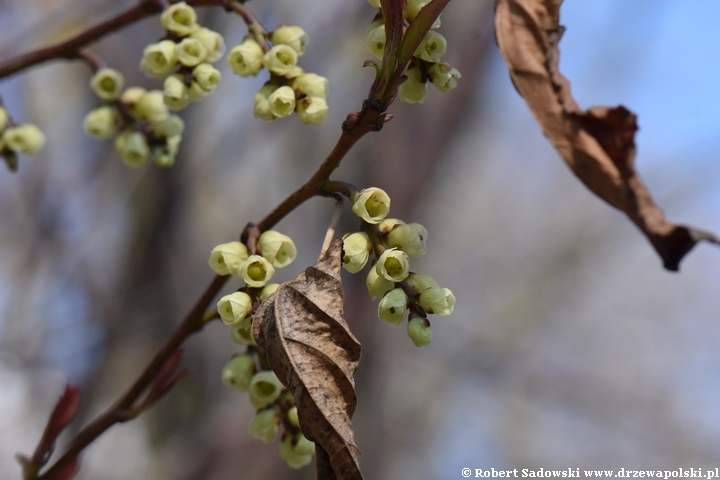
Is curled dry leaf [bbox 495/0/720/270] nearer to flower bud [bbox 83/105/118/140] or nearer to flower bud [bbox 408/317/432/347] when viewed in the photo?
flower bud [bbox 408/317/432/347]

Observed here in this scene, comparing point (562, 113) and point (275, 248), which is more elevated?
point (562, 113)

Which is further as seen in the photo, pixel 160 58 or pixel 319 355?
pixel 160 58

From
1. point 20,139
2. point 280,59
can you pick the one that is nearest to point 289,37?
point 280,59

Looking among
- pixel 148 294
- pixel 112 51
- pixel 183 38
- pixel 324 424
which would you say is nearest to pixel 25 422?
pixel 148 294

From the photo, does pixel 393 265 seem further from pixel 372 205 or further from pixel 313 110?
pixel 313 110

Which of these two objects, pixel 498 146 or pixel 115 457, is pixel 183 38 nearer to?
pixel 115 457

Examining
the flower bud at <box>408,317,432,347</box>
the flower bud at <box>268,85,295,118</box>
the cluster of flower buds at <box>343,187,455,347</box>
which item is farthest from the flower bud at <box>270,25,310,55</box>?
the flower bud at <box>408,317,432,347</box>
